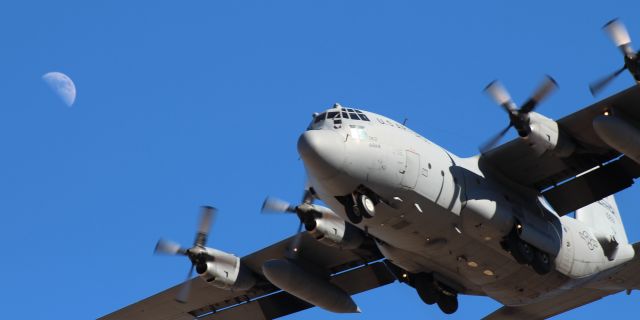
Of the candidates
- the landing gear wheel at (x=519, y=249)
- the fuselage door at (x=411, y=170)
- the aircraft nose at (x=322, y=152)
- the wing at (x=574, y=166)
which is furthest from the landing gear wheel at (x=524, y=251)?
the aircraft nose at (x=322, y=152)

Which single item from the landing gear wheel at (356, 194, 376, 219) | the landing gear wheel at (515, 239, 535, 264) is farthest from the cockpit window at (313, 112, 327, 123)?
the landing gear wheel at (515, 239, 535, 264)

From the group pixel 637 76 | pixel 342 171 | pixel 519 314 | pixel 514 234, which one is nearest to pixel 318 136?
pixel 342 171

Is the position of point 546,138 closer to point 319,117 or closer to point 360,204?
point 360,204

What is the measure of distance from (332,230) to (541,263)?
18.0ft

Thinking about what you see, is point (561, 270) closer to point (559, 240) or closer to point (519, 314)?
point (559, 240)

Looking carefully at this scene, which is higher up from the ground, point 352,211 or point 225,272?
point 225,272

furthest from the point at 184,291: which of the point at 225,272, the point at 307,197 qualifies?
the point at 307,197

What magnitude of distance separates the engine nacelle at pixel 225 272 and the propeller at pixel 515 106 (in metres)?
8.59

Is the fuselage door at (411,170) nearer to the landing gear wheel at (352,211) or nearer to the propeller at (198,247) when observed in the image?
the landing gear wheel at (352,211)

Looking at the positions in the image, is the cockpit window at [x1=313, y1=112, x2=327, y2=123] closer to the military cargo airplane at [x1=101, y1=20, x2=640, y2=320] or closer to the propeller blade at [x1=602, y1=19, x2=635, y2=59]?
the military cargo airplane at [x1=101, y1=20, x2=640, y2=320]

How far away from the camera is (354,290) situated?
3147 cm

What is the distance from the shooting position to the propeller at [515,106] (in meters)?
25.7

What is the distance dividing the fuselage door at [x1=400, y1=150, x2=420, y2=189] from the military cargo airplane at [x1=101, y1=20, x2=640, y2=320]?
0.03m

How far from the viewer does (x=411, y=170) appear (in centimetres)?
2548
